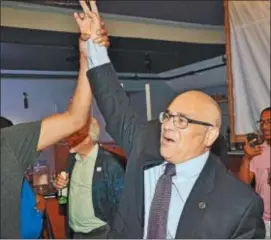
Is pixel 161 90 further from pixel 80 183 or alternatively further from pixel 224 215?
pixel 224 215

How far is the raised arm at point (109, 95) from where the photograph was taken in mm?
1289

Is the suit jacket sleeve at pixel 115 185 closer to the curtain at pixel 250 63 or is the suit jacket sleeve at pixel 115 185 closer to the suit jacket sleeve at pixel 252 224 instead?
the curtain at pixel 250 63

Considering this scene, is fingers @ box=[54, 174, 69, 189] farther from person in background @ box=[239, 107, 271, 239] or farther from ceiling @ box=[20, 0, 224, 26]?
ceiling @ box=[20, 0, 224, 26]

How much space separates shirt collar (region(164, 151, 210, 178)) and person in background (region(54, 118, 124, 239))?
1028mm

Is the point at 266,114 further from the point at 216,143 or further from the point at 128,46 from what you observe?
the point at 128,46

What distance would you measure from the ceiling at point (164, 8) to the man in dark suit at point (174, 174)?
7.29ft

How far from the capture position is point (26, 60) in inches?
247

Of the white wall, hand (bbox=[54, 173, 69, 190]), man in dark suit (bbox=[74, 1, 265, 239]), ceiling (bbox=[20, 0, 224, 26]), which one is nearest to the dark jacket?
hand (bbox=[54, 173, 69, 190])

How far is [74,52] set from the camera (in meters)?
5.81

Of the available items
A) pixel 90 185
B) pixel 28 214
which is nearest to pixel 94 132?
pixel 90 185

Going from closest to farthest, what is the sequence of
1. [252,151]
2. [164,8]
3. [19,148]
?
[19,148] → [252,151] → [164,8]

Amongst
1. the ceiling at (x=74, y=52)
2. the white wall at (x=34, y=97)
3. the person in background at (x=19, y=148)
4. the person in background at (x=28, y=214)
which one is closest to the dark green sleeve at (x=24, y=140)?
the person in background at (x=19, y=148)

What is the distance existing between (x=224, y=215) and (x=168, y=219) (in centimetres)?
16

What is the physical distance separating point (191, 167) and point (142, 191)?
6.5 inches
